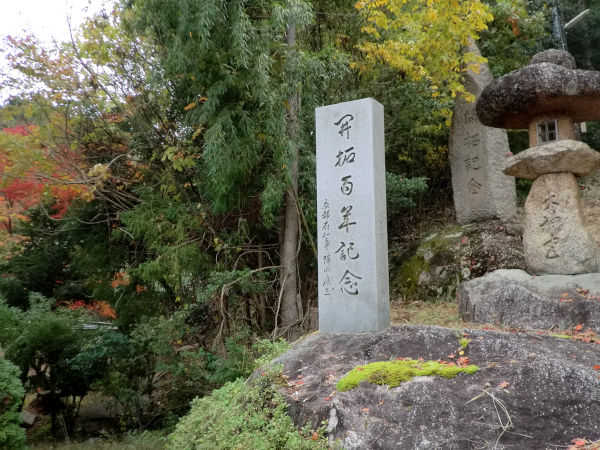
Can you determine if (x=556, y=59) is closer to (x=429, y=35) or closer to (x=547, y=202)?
(x=429, y=35)

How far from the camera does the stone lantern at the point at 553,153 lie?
18.7 ft

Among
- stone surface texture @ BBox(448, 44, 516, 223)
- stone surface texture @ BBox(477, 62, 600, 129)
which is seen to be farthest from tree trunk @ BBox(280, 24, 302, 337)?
stone surface texture @ BBox(448, 44, 516, 223)

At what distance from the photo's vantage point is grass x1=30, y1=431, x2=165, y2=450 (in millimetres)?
4867

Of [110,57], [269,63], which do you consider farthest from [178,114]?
[269,63]

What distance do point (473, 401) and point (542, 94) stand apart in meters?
4.53

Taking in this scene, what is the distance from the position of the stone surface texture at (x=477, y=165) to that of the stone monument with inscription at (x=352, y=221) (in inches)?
168

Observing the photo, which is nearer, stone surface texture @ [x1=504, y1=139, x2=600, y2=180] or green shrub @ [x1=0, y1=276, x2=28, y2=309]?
stone surface texture @ [x1=504, y1=139, x2=600, y2=180]

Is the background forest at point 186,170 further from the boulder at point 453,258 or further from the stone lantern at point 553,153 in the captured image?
the stone lantern at point 553,153

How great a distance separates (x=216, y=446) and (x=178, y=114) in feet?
16.2

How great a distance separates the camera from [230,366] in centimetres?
511

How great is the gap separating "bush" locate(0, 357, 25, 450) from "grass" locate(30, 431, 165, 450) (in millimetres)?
1229

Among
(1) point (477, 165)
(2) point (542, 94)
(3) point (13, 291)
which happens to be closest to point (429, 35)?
(2) point (542, 94)

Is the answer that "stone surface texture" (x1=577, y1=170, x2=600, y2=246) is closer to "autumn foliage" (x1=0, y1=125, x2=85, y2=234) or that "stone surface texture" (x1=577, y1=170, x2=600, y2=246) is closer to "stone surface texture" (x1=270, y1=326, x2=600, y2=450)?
"stone surface texture" (x1=270, y1=326, x2=600, y2=450)

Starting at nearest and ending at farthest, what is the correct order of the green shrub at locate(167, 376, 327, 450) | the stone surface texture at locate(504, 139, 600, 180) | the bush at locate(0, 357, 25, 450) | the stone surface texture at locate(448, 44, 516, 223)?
the green shrub at locate(167, 376, 327, 450)
the bush at locate(0, 357, 25, 450)
the stone surface texture at locate(504, 139, 600, 180)
the stone surface texture at locate(448, 44, 516, 223)
